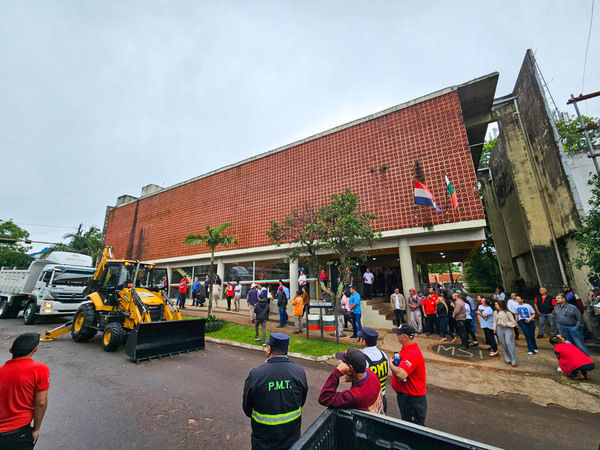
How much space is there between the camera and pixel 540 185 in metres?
13.7

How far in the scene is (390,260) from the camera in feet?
63.2

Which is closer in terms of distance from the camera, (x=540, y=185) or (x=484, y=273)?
(x=540, y=185)

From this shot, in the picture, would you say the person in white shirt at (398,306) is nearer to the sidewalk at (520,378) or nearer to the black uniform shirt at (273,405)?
the sidewalk at (520,378)

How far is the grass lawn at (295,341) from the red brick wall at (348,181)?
7.00m

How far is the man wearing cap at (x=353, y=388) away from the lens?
96.0 inches

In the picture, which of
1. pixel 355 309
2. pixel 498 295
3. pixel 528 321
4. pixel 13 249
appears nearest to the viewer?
pixel 528 321

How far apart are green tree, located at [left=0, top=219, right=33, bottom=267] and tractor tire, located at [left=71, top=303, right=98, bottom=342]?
35871 millimetres

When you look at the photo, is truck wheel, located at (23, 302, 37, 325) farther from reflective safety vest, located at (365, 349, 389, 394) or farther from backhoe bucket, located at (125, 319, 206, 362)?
reflective safety vest, located at (365, 349, 389, 394)

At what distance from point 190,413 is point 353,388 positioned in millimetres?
3480

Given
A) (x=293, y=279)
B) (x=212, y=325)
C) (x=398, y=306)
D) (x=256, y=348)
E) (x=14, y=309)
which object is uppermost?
(x=293, y=279)

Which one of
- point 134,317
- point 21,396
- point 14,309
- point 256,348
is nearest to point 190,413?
point 21,396

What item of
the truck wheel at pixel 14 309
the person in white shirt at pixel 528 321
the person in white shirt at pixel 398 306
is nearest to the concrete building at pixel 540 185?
the person in white shirt at pixel 528 321

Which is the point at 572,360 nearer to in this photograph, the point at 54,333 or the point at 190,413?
the point at 190,413

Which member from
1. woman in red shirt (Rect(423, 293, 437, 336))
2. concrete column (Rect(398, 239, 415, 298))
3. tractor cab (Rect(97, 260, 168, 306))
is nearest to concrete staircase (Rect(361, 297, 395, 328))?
concrete column (Rect(398, 239, 415, 298))
